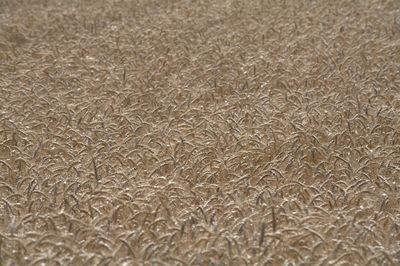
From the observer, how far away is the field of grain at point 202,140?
2875 mm

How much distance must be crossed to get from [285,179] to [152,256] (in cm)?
103

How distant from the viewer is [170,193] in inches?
131

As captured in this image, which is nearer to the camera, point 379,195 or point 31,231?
point 31,231

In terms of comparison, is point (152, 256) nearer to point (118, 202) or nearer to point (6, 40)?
point (118, 202)

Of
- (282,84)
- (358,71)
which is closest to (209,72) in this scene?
(282,84)

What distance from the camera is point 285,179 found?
351 centimetres

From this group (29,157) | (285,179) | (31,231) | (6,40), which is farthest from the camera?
(6,40)

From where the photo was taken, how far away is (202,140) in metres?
4.00

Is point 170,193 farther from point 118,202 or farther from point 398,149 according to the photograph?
point 398,149

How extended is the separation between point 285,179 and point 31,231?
133 centimetres

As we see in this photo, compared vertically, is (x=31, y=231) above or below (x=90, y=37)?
above

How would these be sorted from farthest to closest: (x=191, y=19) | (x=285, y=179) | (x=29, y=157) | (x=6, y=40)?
(x=191, y=19) → (x=6, y=40) → (x=29, y=157) → (x=285, y=179)

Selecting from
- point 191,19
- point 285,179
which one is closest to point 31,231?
point 285,179

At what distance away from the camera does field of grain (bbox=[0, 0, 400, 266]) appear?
2.88 meters
